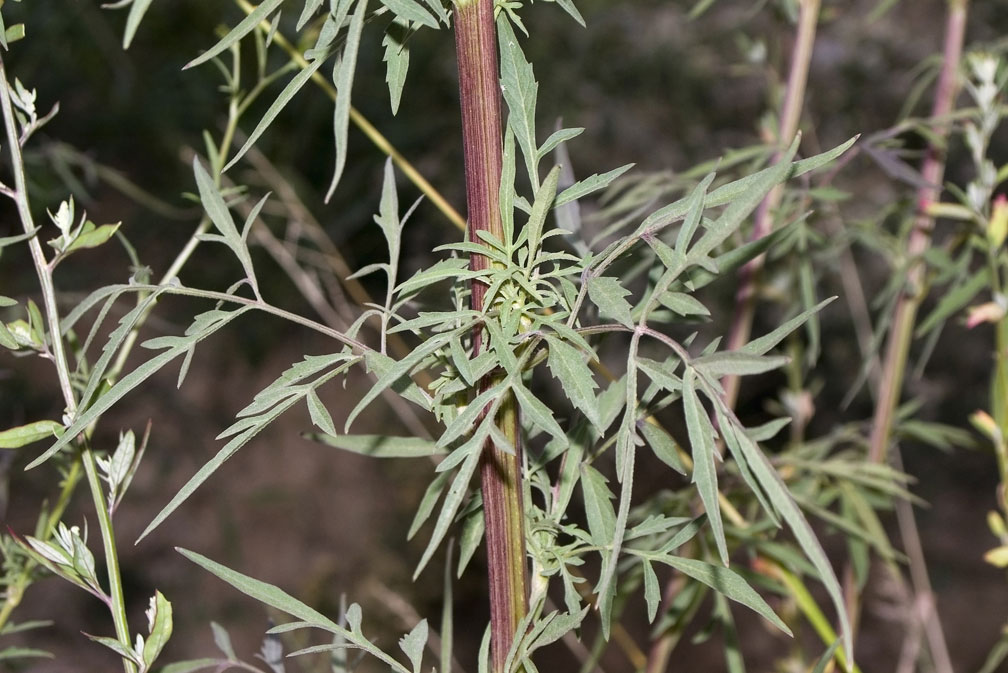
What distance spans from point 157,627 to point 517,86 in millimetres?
228

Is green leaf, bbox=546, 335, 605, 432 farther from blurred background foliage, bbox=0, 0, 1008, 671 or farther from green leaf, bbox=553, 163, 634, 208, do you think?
blurred background foliage, bbox=0, 0, 1008, 671

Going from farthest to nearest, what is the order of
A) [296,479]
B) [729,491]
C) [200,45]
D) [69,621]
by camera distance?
[296,479] → [69,621] → [200,45] → [729,491]

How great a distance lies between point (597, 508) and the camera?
342 mm

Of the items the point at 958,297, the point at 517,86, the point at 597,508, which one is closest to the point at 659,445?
the point at 597,508

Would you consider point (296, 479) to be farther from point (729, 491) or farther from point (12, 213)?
point (729, 491)

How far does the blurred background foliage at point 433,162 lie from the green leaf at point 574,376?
1.04 m

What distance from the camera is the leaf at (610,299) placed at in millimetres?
269

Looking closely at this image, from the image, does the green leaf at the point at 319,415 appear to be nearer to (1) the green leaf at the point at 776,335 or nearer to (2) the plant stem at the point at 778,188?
(1) the green leaf at the point at 776,335

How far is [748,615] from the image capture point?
1.56 metres

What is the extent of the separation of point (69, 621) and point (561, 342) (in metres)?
1.54

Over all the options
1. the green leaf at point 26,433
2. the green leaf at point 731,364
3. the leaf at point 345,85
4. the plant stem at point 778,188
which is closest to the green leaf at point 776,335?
the green leaf at point 731,364

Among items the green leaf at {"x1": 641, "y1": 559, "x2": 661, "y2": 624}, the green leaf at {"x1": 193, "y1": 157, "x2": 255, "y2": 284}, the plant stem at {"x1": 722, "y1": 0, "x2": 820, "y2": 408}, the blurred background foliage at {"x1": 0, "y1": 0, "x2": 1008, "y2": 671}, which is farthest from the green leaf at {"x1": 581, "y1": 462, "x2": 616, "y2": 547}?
the blurred background foliage at {"x1": 0, "y1": 0, "x2": 1008, "y2": 671}

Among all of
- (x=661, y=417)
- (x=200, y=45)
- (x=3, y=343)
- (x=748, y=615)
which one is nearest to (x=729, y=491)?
(x=3, y=343)

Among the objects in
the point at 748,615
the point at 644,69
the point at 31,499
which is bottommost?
the point at 748,615
